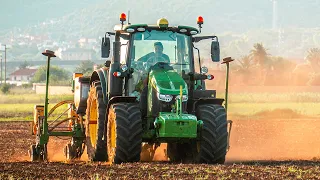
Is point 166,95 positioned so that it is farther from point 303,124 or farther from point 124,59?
point 303,124

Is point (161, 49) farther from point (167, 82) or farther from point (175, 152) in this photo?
point (175, 152)

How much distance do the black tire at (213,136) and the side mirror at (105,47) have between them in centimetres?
253

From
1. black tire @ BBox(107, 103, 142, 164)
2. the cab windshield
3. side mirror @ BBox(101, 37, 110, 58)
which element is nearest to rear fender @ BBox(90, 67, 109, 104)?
side mirror @ BBox(101, 37, 110, 58)

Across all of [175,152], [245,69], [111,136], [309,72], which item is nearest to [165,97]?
[111,136]

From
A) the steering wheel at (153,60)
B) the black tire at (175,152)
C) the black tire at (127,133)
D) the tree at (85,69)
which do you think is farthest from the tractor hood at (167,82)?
the tree at (85,69)

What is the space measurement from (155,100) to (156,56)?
1245 mm

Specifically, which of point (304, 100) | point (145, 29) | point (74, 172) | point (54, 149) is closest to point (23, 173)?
point (74, 172)

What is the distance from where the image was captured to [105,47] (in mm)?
17953

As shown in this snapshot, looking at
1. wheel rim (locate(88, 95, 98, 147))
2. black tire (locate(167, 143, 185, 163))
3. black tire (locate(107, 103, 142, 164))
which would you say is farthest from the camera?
wheel rim (locate(88, 95, 98, 147))

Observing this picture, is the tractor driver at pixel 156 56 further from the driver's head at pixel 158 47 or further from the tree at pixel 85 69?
the tree at pixel 85 69

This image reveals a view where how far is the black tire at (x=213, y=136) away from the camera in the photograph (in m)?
16.7

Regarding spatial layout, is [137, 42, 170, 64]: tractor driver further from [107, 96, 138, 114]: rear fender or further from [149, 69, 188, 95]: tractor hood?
[107, 96, 138, 114]: rear fender

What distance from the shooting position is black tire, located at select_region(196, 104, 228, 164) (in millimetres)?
16688

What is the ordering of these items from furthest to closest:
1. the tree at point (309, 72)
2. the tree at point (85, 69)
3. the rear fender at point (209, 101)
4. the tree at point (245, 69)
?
the tree at point (85, 69), the tree at point (245, 69), the tree at point (309, 72), the rear fender at point (209, 101)
